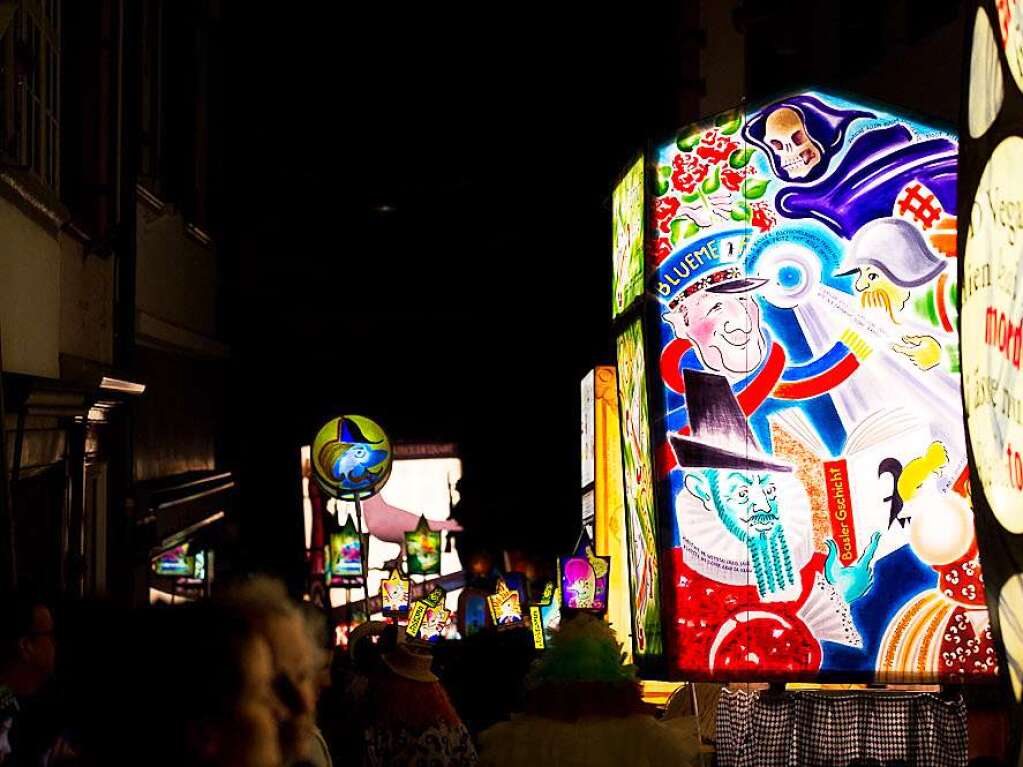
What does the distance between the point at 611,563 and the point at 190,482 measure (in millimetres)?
7282

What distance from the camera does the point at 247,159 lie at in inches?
1123

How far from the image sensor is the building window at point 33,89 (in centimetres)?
934

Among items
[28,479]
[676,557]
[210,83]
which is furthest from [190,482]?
[676,557]

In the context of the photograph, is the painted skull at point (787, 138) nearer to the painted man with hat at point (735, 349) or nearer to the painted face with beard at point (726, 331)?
the painted man with hat at point (735, 349)

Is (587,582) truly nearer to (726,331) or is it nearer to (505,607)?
(505,607)

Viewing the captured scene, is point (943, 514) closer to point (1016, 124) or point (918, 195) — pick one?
point (918, 195)

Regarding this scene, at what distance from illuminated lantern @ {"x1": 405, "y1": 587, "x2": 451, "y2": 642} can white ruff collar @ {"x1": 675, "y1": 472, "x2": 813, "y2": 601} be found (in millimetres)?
8163

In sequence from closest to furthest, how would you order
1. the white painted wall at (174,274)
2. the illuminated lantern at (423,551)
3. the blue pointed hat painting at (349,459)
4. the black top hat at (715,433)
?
1. the black top hat at (715,433)
2. the white painted wall at (174,274)
3. the blue pointed hat painting at (349,459)
4. the illuminated lantern at (423,551)

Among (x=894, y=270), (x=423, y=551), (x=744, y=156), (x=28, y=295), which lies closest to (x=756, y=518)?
(x=894, y=270)

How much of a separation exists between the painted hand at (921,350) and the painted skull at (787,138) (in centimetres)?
101

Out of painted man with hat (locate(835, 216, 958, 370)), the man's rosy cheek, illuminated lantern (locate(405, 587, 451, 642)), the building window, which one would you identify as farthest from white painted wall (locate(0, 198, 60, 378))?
illuminated lantern (locate(405, 587, 451, 642))

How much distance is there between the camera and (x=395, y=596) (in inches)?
693

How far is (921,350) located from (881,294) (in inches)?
13.2

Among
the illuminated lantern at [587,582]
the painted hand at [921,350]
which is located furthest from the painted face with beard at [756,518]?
the illuminated lantern at [587,582]
